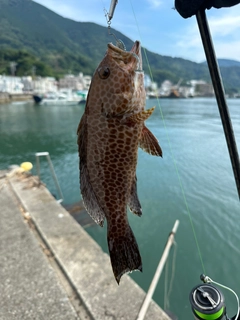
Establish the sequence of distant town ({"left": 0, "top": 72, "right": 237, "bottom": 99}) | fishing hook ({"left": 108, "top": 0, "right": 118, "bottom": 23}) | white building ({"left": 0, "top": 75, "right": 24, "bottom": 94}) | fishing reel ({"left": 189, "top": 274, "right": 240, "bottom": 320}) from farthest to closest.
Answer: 1. distant town ({"left": 0, "top": 72, "right": 237, "bottom": 99})
2. white building ({"left": 0, "top": 75, "right": 24, "bottom": 94})
3. fishing reel ({"left": 189, "top": 274, "right": 240, "bottom": 320})
4. fishing hook ({"left": 108, "top": 0, "right": 118, "bottom": 23})

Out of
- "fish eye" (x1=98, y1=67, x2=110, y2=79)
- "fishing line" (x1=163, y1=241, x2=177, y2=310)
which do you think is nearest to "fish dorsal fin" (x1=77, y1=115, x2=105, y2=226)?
"fish eye" (x1=98, y1=67, x2=110, y2=79)

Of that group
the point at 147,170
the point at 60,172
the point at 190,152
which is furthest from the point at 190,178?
the point at 60,172

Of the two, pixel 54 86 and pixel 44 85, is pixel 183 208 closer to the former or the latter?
pixel 44 85

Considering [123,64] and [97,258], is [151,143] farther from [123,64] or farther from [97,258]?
[97,258]

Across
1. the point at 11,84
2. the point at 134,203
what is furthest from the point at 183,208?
the point at 11,84

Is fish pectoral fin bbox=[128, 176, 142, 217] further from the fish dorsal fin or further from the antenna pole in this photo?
the antenna pole

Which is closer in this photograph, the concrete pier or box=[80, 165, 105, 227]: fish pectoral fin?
box=[80, 165, 105, 227]: fish pectoral fin

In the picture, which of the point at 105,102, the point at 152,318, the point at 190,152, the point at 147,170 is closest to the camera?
the point at 105,102

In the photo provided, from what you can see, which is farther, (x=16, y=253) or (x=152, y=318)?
(x=16, y=253)
